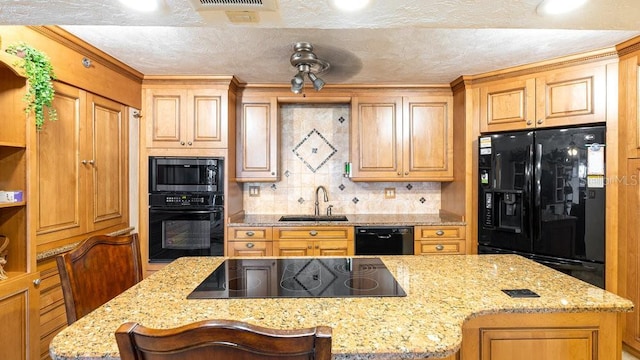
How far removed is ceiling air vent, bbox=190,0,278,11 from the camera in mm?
1170

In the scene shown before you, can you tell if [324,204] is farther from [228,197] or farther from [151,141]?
[151,141]

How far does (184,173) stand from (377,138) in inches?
74.9

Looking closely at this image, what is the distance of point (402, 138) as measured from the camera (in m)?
3.25

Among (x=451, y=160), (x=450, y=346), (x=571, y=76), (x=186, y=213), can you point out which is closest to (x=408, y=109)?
(x=451, y=160)

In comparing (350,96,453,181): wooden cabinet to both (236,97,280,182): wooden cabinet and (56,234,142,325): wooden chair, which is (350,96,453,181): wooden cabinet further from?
(56,234,142,325): wooden chair

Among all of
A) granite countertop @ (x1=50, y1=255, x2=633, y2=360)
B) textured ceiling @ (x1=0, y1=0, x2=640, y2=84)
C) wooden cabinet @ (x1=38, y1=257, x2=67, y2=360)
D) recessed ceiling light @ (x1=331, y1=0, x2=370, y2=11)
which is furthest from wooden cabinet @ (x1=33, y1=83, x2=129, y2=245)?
recessed ceiling light @ (x1=331, y1=0, x2=370, y2=11)

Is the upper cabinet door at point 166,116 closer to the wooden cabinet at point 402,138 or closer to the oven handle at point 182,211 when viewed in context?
the oven handle at point 182,211

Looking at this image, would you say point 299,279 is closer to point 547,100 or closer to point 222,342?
point 222,342

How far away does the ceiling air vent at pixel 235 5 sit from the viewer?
1.17 metres

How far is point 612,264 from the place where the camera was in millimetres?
2332

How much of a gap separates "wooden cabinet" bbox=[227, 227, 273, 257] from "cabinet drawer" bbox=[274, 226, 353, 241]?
0.43 ft

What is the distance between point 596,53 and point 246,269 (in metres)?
2.90

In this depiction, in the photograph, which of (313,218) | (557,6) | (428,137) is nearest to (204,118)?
(313,218)

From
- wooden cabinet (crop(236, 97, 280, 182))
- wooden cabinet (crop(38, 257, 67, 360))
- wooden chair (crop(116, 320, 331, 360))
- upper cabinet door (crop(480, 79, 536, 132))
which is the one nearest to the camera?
wooden chair (crop(116, 320, 331, 360))
